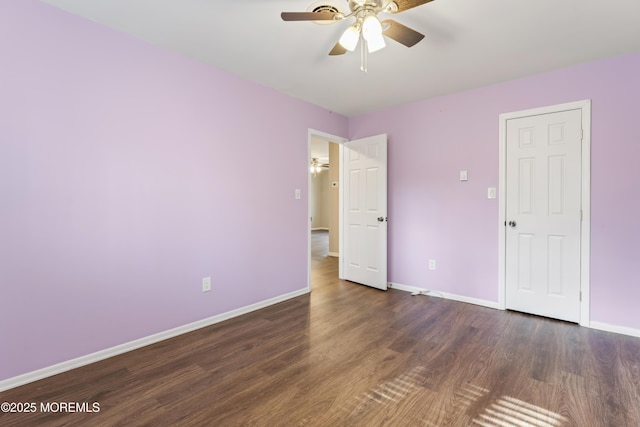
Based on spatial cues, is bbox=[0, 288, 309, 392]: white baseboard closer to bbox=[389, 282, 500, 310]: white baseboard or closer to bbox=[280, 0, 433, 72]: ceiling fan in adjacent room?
bbox=[389, 282, 500, 310]: white baseboard

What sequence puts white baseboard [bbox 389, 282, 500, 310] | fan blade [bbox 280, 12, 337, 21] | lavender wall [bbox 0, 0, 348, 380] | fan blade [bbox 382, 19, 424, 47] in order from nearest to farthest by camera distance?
1. fan blade [bbox 280, 12, 337, 21]
2. fan blade [bbox 382, 19, 424, 47]
3. lavender wall [bbox 0, 0, 348, 380]
4. white baseboard [bbox 389, 282, 500, 310]

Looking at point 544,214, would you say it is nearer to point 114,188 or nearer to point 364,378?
point 364,378

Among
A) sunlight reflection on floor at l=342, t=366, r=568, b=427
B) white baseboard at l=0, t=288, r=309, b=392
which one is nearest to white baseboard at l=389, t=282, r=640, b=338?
sunlight reflection on floor at l=342, t=366, r=568, b=427

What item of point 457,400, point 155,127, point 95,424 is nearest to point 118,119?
point 155,127

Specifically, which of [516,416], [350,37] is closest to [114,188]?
[350,37]

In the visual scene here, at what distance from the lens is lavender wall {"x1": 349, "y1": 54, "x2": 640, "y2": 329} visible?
2578 mm

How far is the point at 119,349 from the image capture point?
226 cm

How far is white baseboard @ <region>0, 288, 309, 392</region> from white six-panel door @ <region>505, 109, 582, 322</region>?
9.06ft

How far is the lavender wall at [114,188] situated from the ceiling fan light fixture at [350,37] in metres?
1.52

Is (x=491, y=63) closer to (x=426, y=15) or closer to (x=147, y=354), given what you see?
(x=426, y=15)

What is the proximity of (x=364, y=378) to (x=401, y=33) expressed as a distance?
2231mm

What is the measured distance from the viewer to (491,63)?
2723 mm

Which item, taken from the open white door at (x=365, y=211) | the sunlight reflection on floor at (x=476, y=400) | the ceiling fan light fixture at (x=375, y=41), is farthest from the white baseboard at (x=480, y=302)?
the ceiling fan light fixture at (x=375, y=41)

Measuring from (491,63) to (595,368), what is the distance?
8.47ft
